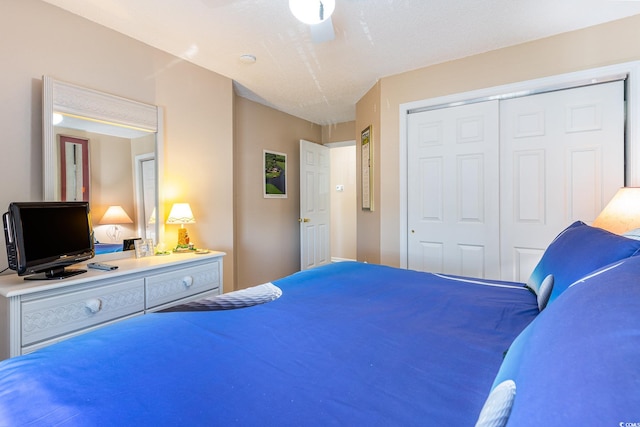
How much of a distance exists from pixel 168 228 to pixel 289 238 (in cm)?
210

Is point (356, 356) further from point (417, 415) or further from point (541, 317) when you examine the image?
point (541, 317)

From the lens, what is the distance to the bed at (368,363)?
42cm

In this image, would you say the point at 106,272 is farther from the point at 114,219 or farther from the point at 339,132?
the point at 339,132

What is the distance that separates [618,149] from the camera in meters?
2.26

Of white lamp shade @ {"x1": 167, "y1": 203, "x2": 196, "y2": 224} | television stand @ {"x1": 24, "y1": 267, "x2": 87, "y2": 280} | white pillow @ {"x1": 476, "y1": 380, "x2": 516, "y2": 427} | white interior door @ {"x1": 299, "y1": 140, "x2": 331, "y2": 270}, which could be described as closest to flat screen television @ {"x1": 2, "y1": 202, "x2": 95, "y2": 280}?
television stand @ {"x1": 24, "y1": 267, "x2": 87, "y2": 280}

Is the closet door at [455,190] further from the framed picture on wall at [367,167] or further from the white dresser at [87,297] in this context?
the white dresser at [87,297]

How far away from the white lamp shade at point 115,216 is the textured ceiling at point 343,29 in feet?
4.49

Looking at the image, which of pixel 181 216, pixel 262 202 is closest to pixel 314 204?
pixel 262 202

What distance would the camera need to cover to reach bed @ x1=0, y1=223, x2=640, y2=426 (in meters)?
0.42

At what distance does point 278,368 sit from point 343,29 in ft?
7.78

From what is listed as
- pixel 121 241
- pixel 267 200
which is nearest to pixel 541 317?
pixel 121 241

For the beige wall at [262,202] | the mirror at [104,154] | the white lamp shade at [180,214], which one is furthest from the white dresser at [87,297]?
the beige wall at [262,202]

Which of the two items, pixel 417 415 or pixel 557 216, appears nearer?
pixel 417 415

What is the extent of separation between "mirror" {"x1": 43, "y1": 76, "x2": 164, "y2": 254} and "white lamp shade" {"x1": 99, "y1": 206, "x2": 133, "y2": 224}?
0.02 metres
